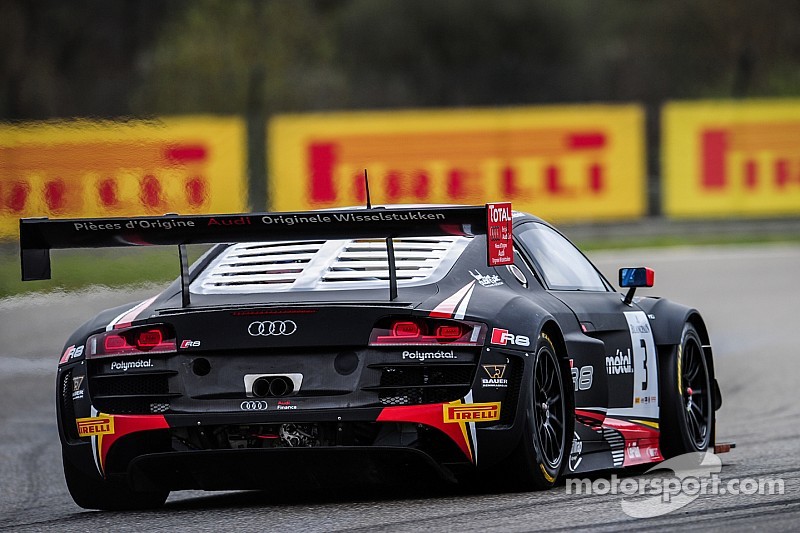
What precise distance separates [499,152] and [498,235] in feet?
70.8

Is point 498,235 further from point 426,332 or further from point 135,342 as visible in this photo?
point 135,342

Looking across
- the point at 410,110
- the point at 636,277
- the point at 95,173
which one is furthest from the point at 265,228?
the point at 410,110

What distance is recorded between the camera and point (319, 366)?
225 inches

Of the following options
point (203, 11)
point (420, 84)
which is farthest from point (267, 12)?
point (420, 84)

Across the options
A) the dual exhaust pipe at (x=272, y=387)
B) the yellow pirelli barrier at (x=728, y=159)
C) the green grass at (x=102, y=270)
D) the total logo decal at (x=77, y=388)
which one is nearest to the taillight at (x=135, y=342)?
the total logo decal at (x=77, y=388)

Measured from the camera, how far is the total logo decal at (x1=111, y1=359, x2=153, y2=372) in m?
5.86

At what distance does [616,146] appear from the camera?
27.5 meters

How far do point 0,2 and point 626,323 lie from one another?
4356 centimetres

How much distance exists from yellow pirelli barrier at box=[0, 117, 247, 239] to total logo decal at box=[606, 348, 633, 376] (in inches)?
200

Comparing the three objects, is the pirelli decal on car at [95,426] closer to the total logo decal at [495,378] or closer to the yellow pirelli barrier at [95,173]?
the total logo decal at [495,378]

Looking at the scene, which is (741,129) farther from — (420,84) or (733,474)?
(733,474)

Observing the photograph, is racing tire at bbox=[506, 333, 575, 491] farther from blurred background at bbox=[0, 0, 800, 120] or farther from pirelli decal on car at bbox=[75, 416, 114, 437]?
blurred background at bbox=[0, 0, 800, 120]

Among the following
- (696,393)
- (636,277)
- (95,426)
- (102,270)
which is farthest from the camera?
(102,270)

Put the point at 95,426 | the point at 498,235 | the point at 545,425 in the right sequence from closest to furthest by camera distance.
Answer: the point at 498,235 < the point at 95,426 < the point at 545,425
